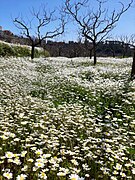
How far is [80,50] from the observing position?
74.9 m

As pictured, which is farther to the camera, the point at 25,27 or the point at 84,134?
the point at 25,27

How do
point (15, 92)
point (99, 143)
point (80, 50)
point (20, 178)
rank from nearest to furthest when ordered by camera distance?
1. point (20, 178)
2. point (99, 143)
3. point (15, 92)
4. point (80, 50)

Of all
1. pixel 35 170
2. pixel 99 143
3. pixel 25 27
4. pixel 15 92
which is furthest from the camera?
pixel 25 27

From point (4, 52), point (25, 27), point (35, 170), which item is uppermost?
point (25, 27)

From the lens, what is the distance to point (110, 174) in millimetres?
3834

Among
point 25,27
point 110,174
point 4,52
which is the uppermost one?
point 25,27

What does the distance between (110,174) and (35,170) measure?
1203 mm

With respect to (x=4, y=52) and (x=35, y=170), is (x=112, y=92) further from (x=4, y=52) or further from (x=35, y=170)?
(x=4, y=52)

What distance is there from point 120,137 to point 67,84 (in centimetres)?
724

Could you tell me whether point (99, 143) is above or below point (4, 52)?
below

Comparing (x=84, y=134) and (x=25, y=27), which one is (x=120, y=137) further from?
(x=25, y=27)

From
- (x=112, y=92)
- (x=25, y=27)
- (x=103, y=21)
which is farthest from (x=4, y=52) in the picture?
(x=112, y=92)

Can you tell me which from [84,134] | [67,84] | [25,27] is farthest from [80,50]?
[84,134]

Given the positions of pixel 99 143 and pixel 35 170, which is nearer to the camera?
pixel 35 170
